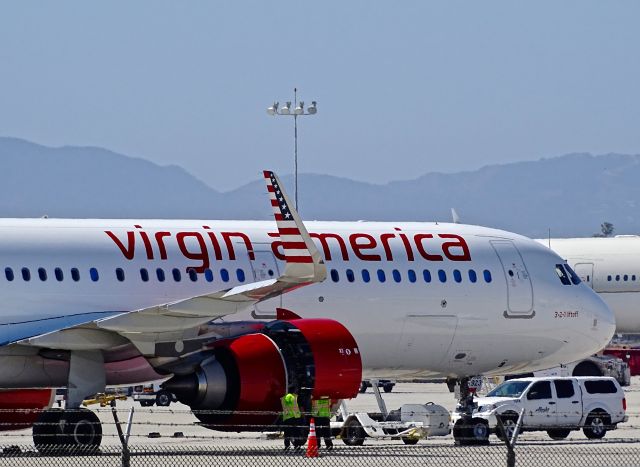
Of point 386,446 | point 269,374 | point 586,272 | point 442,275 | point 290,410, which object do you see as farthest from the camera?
point 586,272

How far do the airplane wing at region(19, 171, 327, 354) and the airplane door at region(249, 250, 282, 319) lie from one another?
A: 1.85m

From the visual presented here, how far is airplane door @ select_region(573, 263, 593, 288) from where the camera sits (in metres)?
72.1

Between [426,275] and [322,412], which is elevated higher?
[426,275]

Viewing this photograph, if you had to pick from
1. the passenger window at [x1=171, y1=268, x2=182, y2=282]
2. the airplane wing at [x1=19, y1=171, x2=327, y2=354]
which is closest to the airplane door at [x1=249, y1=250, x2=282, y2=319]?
the passenger window at [x1=171, y1=268, x2=182, y2=282]

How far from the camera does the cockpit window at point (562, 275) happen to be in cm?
3484

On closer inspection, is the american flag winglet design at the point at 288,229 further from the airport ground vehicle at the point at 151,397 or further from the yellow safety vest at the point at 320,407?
the airport ground vehicle at the point at 151,397

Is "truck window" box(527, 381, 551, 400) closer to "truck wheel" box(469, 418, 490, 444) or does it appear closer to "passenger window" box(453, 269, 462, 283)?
"truck wheel" box(469, 418, 490, 444)

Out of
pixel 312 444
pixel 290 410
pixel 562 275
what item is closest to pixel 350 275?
pixel 290 410

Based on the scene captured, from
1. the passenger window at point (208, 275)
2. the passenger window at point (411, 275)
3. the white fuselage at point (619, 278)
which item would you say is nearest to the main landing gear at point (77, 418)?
the passenger window at point (208, 275)

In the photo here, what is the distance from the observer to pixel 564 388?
3509 cm

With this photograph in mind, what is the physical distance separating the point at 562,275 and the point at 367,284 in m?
5.04

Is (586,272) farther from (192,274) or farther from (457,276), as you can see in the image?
(192,274)

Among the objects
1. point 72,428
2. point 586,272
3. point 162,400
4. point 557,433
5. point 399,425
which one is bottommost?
point 162,400

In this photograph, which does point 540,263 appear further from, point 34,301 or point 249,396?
point 34,301
